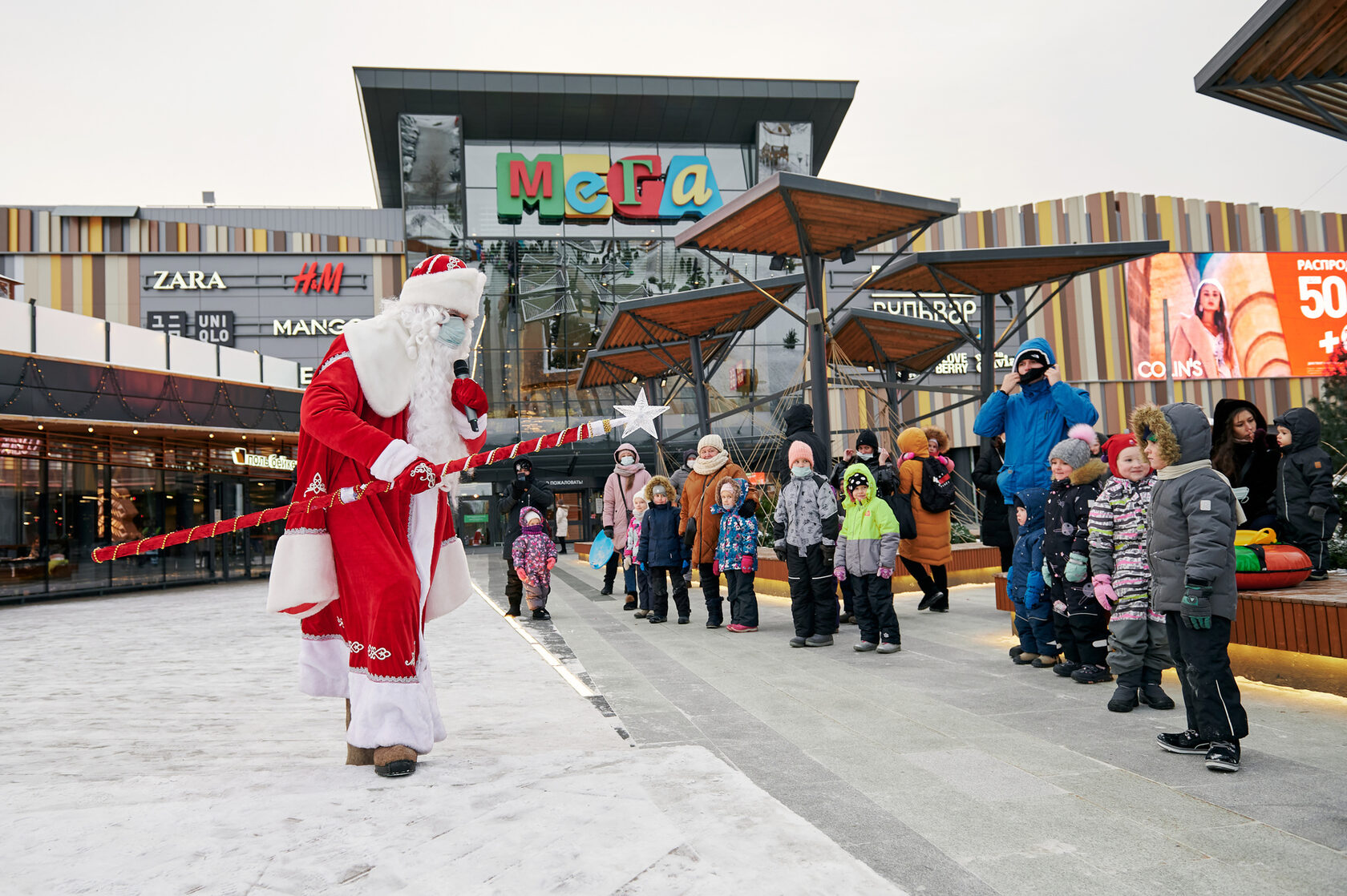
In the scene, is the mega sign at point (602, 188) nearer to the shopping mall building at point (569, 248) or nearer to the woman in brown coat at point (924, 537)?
the shopping mall building at point (569, 248)

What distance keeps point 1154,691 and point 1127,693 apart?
5.7 inches

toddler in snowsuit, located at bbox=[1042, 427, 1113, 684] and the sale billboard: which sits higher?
the sale billboard

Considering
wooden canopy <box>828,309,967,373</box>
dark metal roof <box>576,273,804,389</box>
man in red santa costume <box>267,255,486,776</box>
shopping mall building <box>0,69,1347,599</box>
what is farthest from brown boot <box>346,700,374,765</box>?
shopping mall building <box>0,69,1347,599</box>

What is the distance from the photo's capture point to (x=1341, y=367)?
2166 centimetres

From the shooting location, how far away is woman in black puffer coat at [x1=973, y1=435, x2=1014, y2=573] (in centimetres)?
756

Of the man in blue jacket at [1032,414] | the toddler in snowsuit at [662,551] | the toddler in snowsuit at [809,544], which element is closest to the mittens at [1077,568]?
the man in blue jacket at [1032,414]

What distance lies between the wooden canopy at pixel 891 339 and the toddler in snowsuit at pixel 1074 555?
7.66 m

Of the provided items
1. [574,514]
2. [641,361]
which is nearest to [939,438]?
[641,361]

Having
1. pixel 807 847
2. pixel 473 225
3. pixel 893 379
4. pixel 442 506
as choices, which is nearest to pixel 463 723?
pixel 442 506

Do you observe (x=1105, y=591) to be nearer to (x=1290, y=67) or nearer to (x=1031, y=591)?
(x=1031, y=591)

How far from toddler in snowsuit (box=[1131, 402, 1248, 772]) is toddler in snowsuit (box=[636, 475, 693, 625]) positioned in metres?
5.52

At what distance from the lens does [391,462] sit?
3.05 m

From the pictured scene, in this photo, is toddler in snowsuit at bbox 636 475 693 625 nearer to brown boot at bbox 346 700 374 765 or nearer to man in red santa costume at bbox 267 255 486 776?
man in red santa costume at bbox 267 255 486 776

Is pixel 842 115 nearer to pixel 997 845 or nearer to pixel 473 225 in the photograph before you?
pixel 473 225
